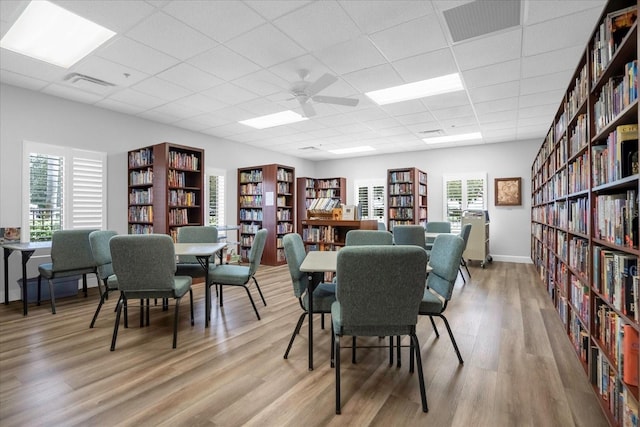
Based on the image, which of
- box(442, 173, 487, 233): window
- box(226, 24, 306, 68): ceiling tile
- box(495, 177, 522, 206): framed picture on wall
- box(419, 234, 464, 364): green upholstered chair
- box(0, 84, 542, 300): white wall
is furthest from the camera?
box(442, 173, 487, 233): window

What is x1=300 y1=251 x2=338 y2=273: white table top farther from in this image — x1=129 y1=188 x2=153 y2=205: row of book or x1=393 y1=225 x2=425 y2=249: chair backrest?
x1=129 y1=188 x2=153 y2=205: row of book

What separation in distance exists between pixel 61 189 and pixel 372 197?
7000 millimetres

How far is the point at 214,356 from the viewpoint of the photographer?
103 inches

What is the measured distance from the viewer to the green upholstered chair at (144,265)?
2.59 meters

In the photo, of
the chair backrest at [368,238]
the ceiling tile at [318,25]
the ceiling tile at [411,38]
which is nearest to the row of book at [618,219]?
the chair backrest at [368,238]

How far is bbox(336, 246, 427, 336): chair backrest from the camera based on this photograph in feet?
5.62

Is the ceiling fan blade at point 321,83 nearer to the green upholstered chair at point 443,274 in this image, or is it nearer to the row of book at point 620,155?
the green upholstered chair at point 443,274

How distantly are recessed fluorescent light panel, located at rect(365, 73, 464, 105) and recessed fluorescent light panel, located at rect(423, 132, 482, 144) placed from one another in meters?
2.72

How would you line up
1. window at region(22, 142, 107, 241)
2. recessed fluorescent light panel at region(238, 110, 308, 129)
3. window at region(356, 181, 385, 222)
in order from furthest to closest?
window at region(356, 181, 385, 222), recessed fluorescent light panel at region(238, 110, 308, 129), window at region(22, 142, 107, 241)

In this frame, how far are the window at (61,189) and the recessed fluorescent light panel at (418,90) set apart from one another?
4493 millimetres

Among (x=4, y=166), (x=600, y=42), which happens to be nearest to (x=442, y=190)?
(x=600, y=42)

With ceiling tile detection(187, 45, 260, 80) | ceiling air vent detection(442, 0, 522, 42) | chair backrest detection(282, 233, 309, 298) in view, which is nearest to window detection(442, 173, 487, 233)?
ceiling air vent detection(442, 0, 522, 42)

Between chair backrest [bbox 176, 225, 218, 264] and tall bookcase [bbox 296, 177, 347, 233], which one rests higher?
tall bookcase [bbox 296, 177, 347, 233]

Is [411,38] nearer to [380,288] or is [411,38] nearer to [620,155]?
[620,155]
